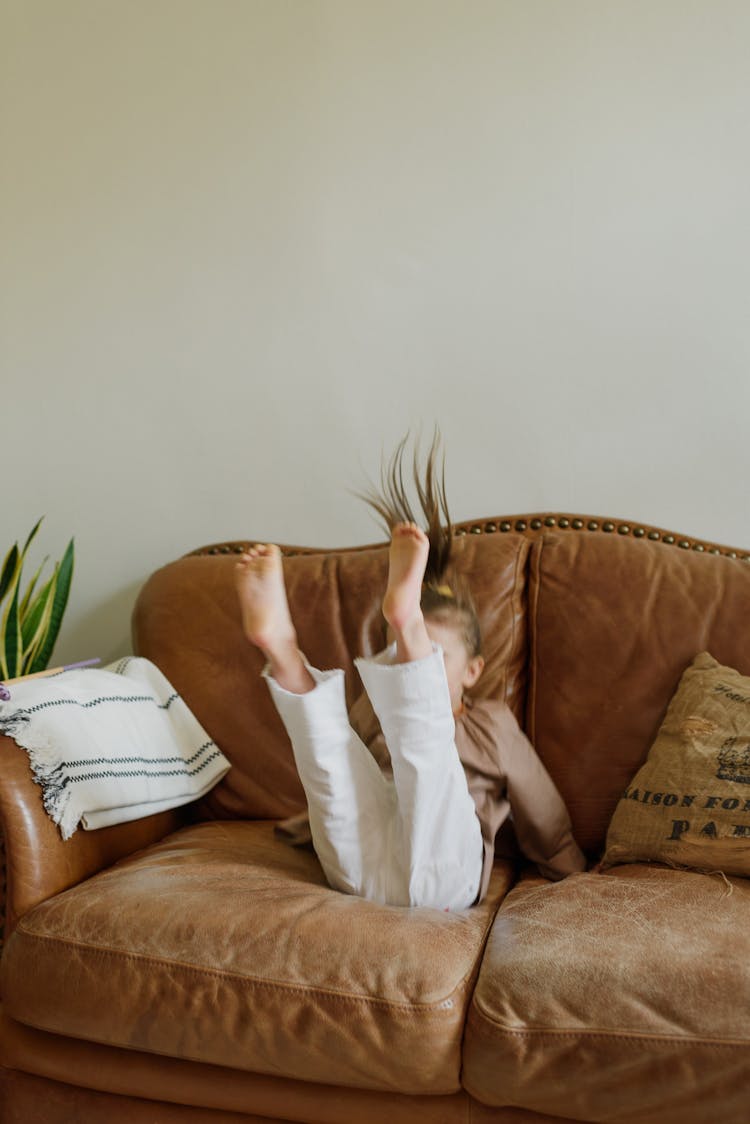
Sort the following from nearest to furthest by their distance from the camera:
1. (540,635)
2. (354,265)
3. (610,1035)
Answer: (610,1035), (540,635), (354,265)

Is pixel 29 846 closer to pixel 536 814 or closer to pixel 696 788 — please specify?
pixel 536 814

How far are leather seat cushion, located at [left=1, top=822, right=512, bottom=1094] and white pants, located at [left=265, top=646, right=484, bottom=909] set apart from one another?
0.07m

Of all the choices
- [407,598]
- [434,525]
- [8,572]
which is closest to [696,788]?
[407,598]

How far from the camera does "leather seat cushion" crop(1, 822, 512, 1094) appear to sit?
1239 millimetres

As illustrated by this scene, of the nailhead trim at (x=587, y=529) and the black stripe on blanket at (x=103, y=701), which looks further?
the nailhead trim at (x=587, y=529)

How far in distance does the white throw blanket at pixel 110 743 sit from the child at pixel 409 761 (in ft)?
1.20

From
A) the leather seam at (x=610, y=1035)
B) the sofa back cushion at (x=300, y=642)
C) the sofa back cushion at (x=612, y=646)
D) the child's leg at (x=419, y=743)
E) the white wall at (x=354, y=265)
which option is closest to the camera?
the leather seam at (x=610, y=1035)

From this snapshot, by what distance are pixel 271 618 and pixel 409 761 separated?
323 mm

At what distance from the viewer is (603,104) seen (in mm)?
2232

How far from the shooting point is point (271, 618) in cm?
159

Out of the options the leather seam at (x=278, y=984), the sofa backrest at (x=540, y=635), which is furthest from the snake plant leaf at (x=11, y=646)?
A: the leather seam at (x=278, y=984)

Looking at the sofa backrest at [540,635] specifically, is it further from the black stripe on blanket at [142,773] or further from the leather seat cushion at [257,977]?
the leather seat cushion at [257,977]

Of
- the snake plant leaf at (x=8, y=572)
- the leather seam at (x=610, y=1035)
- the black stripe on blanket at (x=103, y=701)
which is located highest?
the snake plant leaf at (x=8, y=572)

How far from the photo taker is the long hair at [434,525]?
176 centimetres
